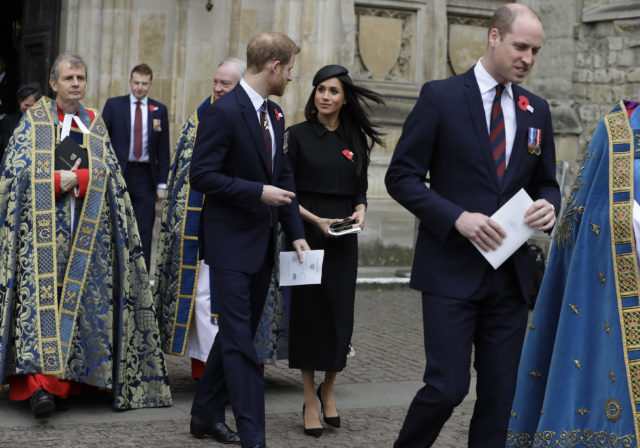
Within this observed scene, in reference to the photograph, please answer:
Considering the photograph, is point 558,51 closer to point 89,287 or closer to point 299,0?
point 299,0

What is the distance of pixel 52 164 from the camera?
6004 millimetres

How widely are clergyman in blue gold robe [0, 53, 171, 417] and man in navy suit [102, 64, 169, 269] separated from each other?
3.30m

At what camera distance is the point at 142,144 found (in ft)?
31.7

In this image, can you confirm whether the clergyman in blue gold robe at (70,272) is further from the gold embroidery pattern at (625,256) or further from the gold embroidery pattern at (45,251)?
the gold embroidery pattern at (625,256)

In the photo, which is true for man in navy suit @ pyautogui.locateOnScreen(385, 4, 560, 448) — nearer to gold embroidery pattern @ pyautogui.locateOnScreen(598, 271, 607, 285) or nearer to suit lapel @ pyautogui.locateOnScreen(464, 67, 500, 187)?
suit lapel @ pyautogui.locateOnScreen(464, 67, 500, 187)

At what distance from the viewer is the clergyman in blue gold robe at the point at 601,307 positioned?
12.9 ft

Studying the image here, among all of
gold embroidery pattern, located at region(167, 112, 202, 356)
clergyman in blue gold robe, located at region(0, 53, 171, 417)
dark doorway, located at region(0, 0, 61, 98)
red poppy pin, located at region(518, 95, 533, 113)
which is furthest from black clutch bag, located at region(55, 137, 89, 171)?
dark doorway, located at region(0, 0, 61, 98)

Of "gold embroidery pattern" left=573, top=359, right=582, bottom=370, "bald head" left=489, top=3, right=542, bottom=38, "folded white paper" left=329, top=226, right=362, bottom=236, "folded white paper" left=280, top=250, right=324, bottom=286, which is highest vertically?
"bald head" left=489, top=3, right=542, bottom=38

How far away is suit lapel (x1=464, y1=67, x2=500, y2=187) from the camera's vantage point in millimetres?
4172

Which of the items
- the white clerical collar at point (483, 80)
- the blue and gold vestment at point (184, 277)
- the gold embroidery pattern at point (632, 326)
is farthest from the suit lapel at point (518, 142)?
the blue and gold vestment at point (184, 277)

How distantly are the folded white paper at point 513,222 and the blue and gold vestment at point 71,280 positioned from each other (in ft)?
8.61

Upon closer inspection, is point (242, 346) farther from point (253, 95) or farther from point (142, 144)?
point (142, 144)

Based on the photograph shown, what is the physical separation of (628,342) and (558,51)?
1055cm

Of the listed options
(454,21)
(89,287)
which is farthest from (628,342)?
(454,21)
